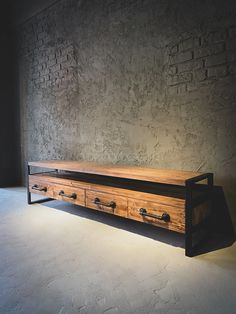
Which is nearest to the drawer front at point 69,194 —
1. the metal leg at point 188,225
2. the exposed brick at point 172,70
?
the metal leg at point 188,225

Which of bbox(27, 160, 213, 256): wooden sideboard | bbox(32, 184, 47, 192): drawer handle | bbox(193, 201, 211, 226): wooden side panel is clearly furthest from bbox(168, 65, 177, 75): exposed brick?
bbox(32, 184, 47, 192): drawer handle

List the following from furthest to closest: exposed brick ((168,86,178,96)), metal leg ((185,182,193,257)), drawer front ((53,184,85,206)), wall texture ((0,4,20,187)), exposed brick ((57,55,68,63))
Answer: wall texture ((0,4,20,187)), exposed brick ((57,55,68,63)), drawer front ((53,184,85,206)), exposed brick ((168,86,178,96)), metal leg ((185,182,193,257))

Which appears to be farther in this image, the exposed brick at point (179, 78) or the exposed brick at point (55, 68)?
the exposed brick at point (55, 68)

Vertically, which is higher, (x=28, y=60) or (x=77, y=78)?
(x=28, y=60)

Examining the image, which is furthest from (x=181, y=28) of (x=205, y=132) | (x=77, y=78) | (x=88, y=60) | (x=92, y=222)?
(x=92, y=222)

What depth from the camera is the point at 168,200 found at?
6.42 feet

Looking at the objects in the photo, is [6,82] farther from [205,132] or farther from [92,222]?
[205,132]

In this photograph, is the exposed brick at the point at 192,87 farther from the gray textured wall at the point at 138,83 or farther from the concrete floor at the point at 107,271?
the concrete floor at the point at 107,271

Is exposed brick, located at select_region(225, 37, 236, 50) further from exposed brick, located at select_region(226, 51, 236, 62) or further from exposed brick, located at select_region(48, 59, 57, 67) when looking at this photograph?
exposed brick, located at select_region(48, 59, 57, 67)

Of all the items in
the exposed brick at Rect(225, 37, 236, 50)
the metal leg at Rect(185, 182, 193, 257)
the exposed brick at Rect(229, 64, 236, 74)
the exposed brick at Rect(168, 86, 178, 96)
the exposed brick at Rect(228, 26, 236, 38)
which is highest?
the exposed brick at Rect(228, 26, 236, 38)

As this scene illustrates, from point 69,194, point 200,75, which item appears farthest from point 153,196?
point 200,75

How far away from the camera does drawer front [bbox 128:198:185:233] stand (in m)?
1.90

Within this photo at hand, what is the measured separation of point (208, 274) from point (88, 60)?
288 cm

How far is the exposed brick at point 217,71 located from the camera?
217cm
